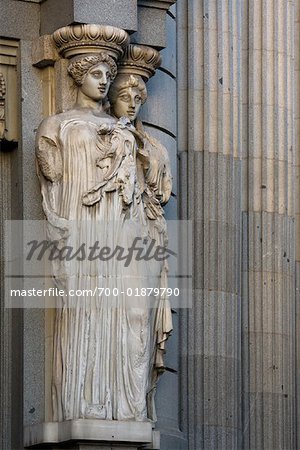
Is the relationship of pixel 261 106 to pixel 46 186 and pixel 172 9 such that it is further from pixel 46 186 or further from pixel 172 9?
pixel 46 186

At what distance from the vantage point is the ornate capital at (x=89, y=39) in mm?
17531

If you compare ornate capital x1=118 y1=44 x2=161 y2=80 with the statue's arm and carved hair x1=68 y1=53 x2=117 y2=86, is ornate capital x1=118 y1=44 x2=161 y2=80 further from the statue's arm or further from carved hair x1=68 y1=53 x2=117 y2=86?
the statue's arm

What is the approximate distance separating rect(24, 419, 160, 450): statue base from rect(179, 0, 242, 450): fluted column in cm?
186

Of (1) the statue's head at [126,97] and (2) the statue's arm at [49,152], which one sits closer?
(2) the statue's arm at [49,152]

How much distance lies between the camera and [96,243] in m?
17.4

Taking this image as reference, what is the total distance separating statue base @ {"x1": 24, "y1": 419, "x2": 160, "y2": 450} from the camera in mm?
16938

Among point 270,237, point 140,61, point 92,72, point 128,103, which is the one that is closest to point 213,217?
point 270,237

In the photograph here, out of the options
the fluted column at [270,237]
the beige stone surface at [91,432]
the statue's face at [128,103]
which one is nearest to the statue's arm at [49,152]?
the statue's face at [128,103]

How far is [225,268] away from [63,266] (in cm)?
254

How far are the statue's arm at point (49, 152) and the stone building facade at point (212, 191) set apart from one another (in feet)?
0.68

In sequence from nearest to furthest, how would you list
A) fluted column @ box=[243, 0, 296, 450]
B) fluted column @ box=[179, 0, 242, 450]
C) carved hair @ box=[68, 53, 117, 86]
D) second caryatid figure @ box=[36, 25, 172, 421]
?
second caryatid figure @ box=[36, 25, 172, 421] < carved hair @ box=[68, 53, 117, 86] < fluted column @ box=[179, 0, 242, 450] < fluted column @ box=[243, 0, 296, 450]

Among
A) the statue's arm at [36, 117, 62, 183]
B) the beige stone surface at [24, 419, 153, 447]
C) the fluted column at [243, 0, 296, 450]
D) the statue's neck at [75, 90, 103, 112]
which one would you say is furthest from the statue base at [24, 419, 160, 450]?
the fluted column at [243, 0, 296, 450]

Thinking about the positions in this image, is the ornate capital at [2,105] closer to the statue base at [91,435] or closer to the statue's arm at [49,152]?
the statue's arm at [49,152]

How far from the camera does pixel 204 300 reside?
63.3 ft
